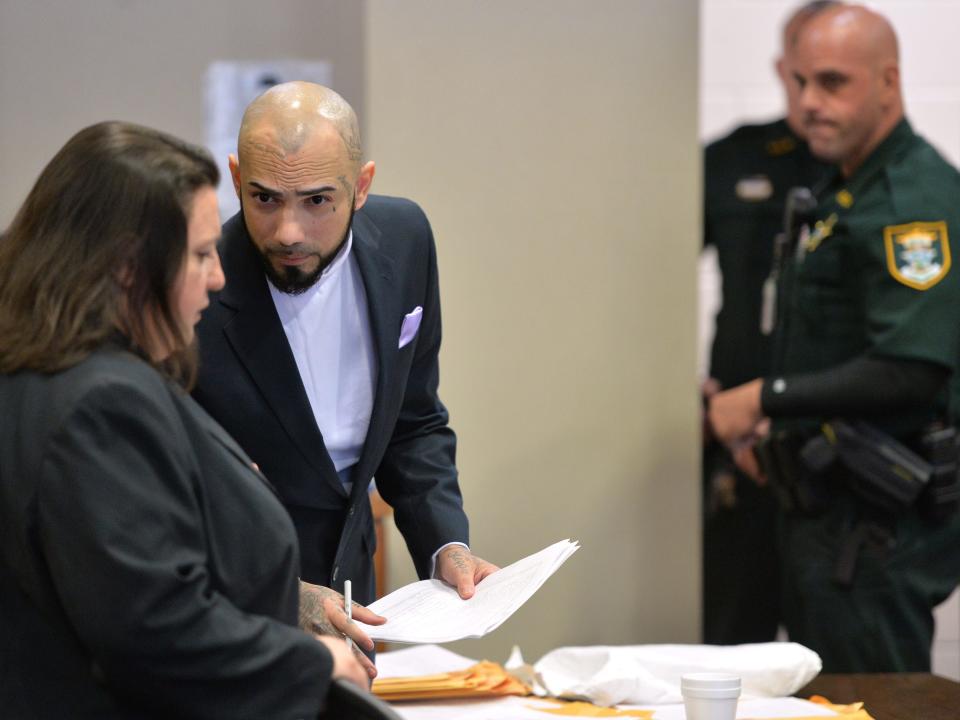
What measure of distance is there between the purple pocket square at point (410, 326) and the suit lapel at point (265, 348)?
197 mm

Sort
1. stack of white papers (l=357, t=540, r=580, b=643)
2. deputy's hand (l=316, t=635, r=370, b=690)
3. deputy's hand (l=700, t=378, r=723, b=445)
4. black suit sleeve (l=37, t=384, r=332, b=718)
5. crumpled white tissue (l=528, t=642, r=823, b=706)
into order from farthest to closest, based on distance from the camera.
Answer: deputy's hand (l=700, t=378, r=723, b=445) < crumpled white tissue (l=528, t=642, r=823, b=706) < stack of white papers (l=357, t=540, r=580, b=643) < deputy's hand (l=316, t=635, r=370, b=690) < black suit sleeve (l=37, t=384, r=332, b=718)

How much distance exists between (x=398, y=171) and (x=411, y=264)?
1004 millimetres

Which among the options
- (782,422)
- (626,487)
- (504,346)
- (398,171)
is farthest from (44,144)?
(782,422)

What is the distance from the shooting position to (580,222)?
3.05 meters

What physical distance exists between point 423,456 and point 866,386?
4.25ft

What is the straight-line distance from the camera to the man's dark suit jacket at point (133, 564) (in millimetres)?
1120

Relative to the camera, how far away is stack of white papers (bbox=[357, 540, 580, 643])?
4.97ft

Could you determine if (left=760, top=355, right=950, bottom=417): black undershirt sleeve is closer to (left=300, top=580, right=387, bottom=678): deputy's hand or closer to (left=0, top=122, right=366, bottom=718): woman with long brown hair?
(left=300, top=580, right=387, bottom=678): deputy's hand

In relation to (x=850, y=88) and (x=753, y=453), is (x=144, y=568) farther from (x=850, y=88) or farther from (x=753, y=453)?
(x=850, y=88)

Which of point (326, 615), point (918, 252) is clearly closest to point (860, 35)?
point (918, 252)

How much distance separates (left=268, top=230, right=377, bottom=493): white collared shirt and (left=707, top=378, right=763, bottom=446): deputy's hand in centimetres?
141

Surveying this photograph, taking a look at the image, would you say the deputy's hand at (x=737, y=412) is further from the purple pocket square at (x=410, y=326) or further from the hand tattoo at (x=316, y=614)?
the hand tattoo at (x=316, y=614)

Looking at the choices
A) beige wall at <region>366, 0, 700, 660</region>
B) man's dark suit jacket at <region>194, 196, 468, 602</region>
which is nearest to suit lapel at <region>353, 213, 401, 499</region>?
man's dark suit jacket at <region>194, 196, 468, 602</region>

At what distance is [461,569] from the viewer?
5.89 feet
